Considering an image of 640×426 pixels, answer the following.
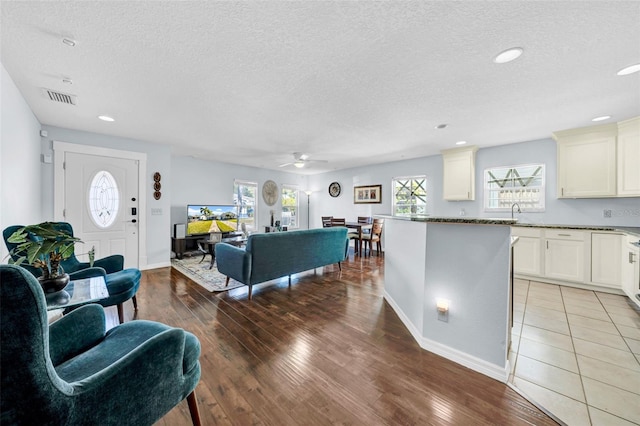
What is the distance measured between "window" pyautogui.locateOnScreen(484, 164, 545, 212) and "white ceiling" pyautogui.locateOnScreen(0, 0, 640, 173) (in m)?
0.95

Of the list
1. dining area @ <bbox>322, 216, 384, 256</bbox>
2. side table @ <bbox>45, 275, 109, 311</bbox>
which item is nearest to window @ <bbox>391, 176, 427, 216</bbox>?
dining area @ <bbox>322, 216, 384, 256</bbox>

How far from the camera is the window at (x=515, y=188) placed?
423 centimetres

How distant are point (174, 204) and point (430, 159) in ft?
20.3

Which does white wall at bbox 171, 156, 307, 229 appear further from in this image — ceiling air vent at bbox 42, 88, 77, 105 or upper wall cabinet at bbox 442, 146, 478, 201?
upper wall cabinet at bbox 442, 146, 478, 201

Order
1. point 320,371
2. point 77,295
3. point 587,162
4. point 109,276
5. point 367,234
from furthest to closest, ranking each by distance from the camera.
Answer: point 367,234 < point 587,162 < point 109,276 < point 320,371 < point 77,295

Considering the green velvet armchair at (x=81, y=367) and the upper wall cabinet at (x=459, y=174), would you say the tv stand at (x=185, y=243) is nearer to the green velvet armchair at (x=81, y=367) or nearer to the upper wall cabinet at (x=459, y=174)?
Answer: the green velvet armchair at (x=81, y=367)

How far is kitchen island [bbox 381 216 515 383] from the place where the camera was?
170cm

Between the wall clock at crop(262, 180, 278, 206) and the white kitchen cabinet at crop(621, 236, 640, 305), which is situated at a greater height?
the wall clock at crop(262, 180, 278, 206)

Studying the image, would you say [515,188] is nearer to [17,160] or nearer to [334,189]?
[334,189]

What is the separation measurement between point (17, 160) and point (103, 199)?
1.69 metres

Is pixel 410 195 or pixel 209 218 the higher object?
pixel 410 195

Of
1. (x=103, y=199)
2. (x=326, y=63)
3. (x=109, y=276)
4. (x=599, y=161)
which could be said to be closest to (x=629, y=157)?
(x=599, y=161)

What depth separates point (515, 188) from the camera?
443cm

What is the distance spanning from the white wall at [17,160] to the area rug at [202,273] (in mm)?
1994
